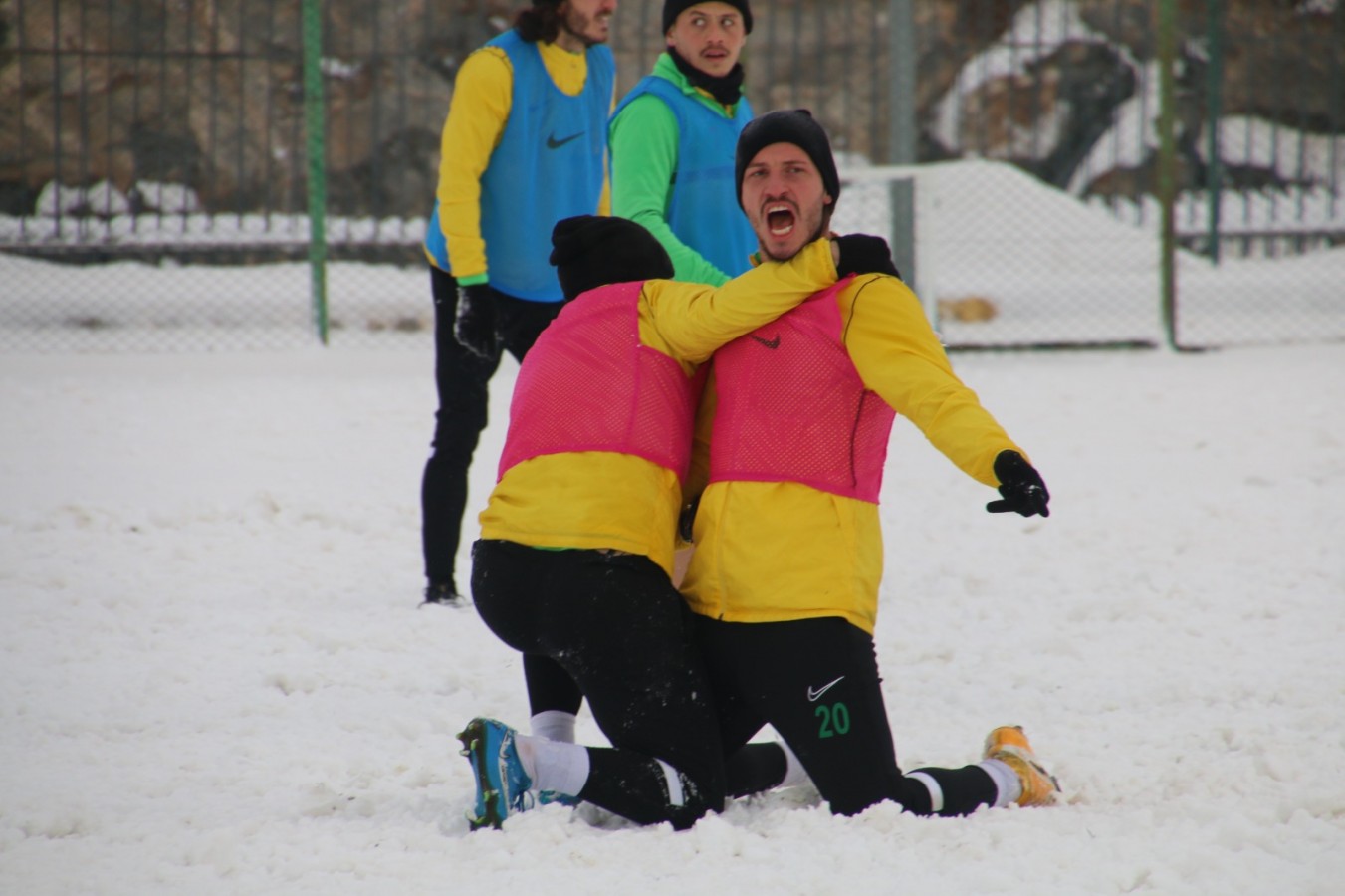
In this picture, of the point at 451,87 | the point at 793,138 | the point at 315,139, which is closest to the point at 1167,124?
the point at 315,139

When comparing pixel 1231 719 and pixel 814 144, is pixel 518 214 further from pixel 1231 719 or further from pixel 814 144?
pixel 1231 719

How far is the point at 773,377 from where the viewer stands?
2.76 metres

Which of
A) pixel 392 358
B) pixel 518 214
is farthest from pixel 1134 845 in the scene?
pixel 392 358

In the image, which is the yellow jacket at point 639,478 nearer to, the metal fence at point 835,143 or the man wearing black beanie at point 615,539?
the man wearing black beanie at point 615,539

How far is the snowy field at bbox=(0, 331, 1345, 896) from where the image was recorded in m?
2.45

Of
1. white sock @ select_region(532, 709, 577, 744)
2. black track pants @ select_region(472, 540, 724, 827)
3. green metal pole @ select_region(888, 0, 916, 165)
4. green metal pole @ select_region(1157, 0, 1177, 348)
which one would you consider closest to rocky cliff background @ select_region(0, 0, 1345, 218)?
green metal pole @ select_region(888, 0, 916, 165)

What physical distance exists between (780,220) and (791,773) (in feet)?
3.49

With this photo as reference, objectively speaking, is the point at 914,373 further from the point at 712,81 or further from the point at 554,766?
the point at 712,81

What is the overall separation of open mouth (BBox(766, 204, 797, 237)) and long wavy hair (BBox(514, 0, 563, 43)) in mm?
1761

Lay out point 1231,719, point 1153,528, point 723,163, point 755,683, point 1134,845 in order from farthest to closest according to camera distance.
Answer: point 1153,528
point 723,163
point 1231,719
point 755,683
point 1134,845

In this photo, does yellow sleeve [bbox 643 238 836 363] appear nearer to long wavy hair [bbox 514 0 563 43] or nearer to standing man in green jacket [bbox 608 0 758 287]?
standing man in green jacket [bbox 608 0 758 287]

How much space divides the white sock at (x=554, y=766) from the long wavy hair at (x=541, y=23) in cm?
241

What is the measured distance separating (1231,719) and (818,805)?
1.06m

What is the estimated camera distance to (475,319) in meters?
→ 4.22
